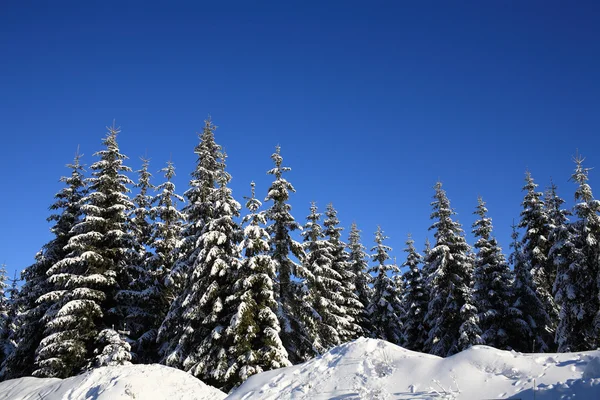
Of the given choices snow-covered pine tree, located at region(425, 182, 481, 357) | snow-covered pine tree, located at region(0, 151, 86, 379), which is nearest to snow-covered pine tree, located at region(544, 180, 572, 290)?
snow-covered pine tree, located at region(425, 182, 481, 357)

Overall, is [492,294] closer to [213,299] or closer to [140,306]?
[213,299]

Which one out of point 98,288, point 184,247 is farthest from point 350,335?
point 98,288

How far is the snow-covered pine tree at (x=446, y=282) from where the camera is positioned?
27.6 m

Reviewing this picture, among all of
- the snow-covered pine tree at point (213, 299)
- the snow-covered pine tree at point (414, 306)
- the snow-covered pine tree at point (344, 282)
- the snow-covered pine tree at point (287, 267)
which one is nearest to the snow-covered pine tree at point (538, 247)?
the snow-covered pine tree at point (414, 306)

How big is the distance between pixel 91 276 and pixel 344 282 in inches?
739

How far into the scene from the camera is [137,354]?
22594 millimetres

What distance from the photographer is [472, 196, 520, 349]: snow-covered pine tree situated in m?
26.4

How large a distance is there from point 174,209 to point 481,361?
2120 cm

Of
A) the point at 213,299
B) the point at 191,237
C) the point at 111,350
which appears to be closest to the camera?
the point at 111,350

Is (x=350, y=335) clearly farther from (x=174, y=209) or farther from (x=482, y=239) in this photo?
(x=174, y=209)

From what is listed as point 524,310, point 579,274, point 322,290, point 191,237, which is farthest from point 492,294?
point 191,237

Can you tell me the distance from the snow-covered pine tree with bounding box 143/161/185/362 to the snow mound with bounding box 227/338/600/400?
14.2 meters

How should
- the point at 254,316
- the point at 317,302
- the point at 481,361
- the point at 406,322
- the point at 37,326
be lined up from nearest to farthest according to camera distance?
the point at 481,361, the point at 254,316, the point at 37,326, the point at 317,302, the point at 406,322

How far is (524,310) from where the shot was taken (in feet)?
91.1
